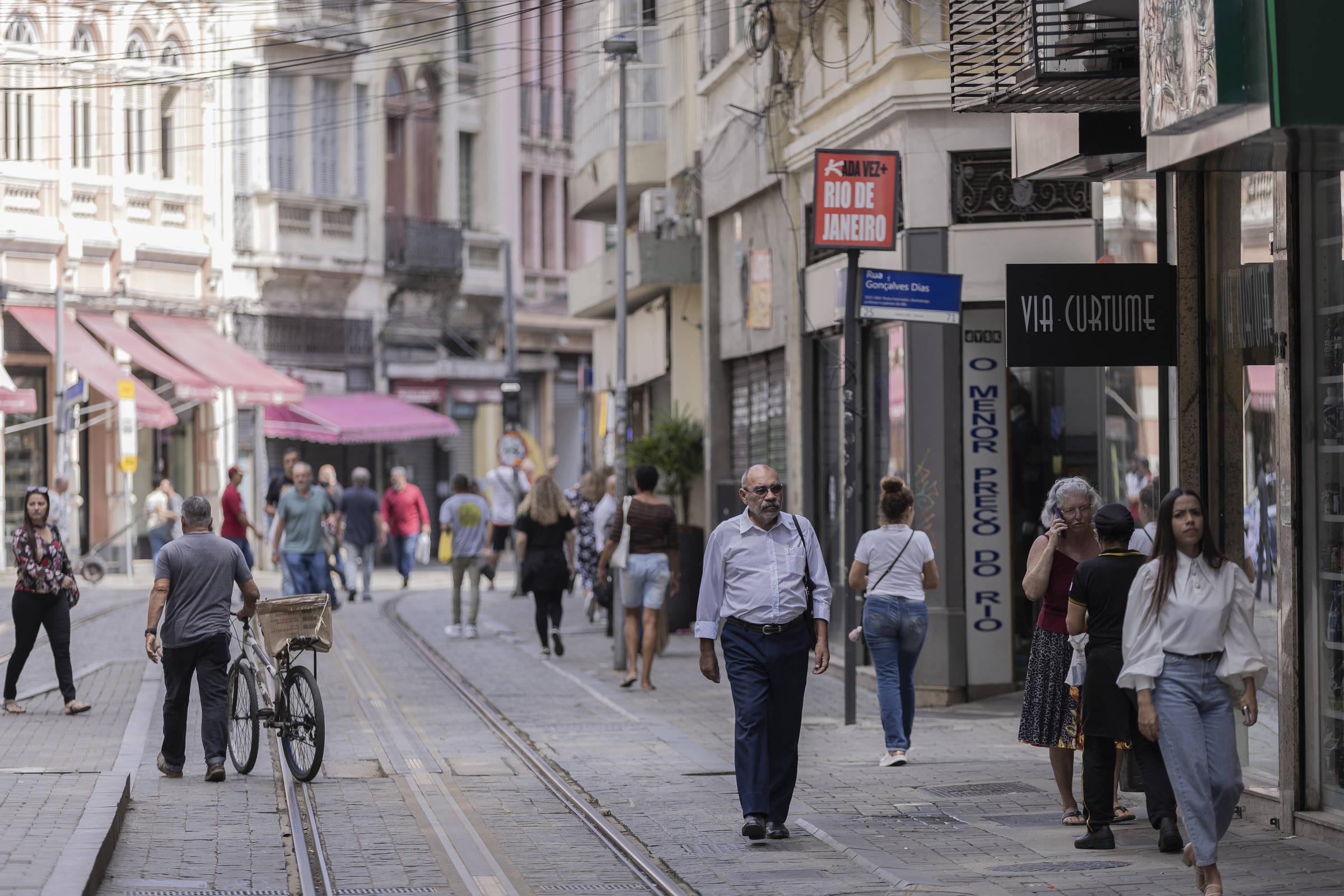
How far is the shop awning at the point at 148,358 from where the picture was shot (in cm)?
3331

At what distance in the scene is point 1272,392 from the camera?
973 centimetres

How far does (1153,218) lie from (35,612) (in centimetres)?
880

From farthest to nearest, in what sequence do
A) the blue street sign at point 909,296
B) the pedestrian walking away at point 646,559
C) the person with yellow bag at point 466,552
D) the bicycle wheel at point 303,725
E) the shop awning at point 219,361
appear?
1. the shop awning at point 219,361
2. the person with yellow bag at point 466,552
3. the pedestrian walking away at point 646,559
4. the blue street sign at point 909,296
5. the bicycle wheel at point 303,725

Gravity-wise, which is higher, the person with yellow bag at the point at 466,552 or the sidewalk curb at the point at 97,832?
the person with yellow bag at the point at 466,552

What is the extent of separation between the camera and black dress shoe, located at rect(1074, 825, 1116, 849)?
344 inches

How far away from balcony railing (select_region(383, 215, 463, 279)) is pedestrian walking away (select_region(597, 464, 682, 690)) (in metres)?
25.4

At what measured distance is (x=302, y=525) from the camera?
22.0 meters

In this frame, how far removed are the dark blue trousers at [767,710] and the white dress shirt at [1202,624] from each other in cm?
204

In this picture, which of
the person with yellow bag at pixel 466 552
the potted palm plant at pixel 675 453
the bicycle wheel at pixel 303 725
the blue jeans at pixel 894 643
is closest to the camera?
the bicycle wheel at pixel 303 725

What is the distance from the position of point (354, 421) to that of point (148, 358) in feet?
17.9

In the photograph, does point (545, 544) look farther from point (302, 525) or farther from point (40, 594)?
point (40, 594)

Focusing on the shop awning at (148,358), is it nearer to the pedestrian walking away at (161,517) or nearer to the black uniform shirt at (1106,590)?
the pedestrian walking away at (161,517)

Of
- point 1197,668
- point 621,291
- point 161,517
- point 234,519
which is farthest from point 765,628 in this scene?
point 161,517

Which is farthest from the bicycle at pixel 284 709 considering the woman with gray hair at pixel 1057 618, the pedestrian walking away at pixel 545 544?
the pedestrian walking away at pixel 545 544
